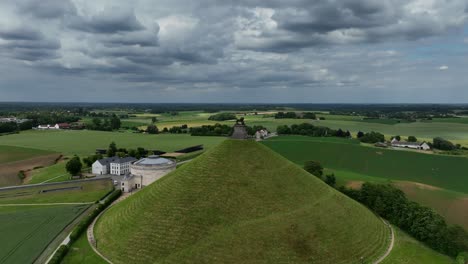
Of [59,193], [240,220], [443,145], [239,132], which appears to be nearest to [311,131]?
[443,145]

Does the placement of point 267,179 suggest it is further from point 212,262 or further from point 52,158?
point 52,158

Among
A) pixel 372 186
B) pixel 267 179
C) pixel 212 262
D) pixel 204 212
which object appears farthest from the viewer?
pixel 372 186

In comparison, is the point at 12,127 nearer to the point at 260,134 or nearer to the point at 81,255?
the point at 260,134

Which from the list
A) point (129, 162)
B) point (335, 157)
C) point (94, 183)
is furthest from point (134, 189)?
point (335, 157)

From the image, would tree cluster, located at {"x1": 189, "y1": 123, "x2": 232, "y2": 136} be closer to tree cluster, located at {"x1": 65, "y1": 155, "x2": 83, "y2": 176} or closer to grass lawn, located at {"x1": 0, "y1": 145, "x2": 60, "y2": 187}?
grass lawn, located at {"x1": 0, "y1": 145, "x2": 60, "y2": 187}

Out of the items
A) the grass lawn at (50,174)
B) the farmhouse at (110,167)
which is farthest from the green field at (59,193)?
the farmhouse at (110,167)

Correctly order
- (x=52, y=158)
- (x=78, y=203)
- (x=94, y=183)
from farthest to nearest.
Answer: (x=52, y=158)
(x=94, y=183)
(x=78, y=203)
